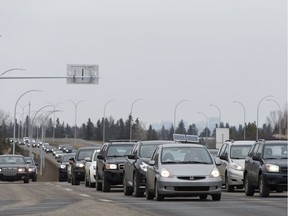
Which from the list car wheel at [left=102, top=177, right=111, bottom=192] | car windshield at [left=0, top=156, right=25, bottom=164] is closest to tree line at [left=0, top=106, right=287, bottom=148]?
car windshield at [left=0, top=156, right=25, bottom=164]

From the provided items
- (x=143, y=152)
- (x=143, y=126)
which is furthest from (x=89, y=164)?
(x=143, y=126)

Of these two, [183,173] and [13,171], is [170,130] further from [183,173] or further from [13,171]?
[183,173]

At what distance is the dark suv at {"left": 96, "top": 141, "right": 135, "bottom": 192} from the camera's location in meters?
33.2

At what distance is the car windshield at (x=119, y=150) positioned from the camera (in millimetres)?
33938

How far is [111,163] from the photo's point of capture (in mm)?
33219

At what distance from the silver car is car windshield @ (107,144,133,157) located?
25.2 feet

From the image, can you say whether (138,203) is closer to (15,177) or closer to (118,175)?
(118,175)

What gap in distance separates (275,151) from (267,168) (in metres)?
0.98

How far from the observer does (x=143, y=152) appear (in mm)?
29172

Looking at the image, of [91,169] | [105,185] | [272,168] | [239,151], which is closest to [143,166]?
[272,168]

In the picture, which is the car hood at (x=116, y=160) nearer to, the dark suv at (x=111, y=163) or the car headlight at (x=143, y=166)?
the dark suv at (x=111, y=163)

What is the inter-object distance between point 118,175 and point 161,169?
837 centimetres

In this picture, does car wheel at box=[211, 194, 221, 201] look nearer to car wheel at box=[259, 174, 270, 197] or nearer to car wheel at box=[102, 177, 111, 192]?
car wheel at box=[259, 174, 270, 197]

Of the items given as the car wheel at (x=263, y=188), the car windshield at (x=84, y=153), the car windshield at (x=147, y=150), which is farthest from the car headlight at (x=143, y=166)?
the car windshield at (x=84, y=153)
